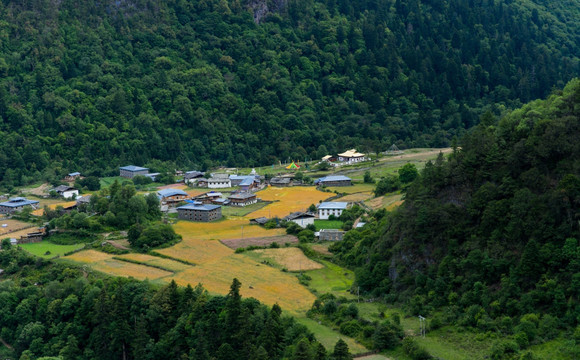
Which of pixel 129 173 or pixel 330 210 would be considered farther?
pixel 129 173

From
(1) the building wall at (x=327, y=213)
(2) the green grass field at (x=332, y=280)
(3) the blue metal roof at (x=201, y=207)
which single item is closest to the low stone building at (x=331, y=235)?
(2) the green grass field at (x=332, y=280)

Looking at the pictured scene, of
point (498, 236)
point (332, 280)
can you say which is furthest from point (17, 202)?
point (498, 236)

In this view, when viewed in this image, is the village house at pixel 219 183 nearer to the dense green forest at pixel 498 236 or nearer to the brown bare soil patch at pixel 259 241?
the brown bare soil patch at pixel 259 241

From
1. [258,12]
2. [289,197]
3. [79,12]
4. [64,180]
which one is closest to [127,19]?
[79,12]

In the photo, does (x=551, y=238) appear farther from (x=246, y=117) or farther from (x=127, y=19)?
(x=127, y=19)

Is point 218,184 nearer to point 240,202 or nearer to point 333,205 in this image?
point 240,202

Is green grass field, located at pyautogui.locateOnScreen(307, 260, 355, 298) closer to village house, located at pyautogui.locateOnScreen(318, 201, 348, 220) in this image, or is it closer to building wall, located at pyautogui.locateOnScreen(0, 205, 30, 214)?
village house, located at pyautogui.locateOnScreen(318, 201, 348, 220)

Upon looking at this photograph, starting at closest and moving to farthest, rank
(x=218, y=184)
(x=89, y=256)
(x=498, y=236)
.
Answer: (x=498, y=236) < (x=89, y=256) < (x=218, y=184)
